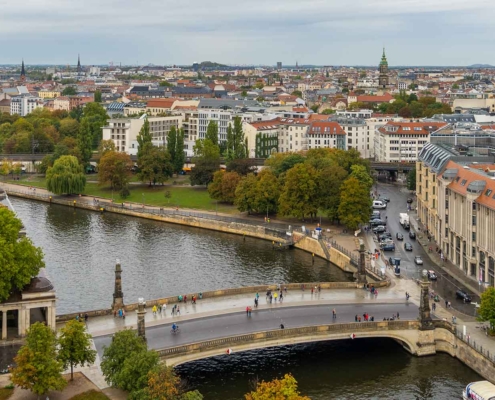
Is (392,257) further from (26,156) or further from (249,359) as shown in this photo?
(26,156)

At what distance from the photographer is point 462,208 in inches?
2184

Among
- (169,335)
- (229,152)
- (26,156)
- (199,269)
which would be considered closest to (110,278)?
(199,269)

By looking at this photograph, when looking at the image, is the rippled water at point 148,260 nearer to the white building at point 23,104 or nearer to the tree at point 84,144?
the tree at point 84,144

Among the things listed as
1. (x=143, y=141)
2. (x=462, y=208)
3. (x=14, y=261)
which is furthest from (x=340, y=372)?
(x=143, y=141)

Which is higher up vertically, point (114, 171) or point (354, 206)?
point (114, 171)

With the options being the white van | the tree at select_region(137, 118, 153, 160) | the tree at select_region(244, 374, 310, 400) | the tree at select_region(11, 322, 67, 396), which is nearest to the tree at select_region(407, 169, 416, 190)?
the white van

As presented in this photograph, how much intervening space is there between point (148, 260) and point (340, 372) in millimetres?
26579

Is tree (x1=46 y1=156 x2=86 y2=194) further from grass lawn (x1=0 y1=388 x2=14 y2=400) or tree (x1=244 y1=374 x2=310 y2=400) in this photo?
tree (x1=244 y1=374 x2=310 y2=400)

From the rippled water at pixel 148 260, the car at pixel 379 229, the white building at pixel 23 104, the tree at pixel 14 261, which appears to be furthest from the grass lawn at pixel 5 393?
the white building at pixel 23 104

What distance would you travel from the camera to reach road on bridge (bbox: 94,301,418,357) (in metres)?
40.7

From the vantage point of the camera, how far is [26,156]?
11175 cm

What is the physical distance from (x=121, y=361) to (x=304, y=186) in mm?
40010

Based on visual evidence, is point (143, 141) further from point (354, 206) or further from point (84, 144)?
point (354, 206)

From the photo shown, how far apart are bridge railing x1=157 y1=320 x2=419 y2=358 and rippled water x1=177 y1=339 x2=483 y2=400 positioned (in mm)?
1443
